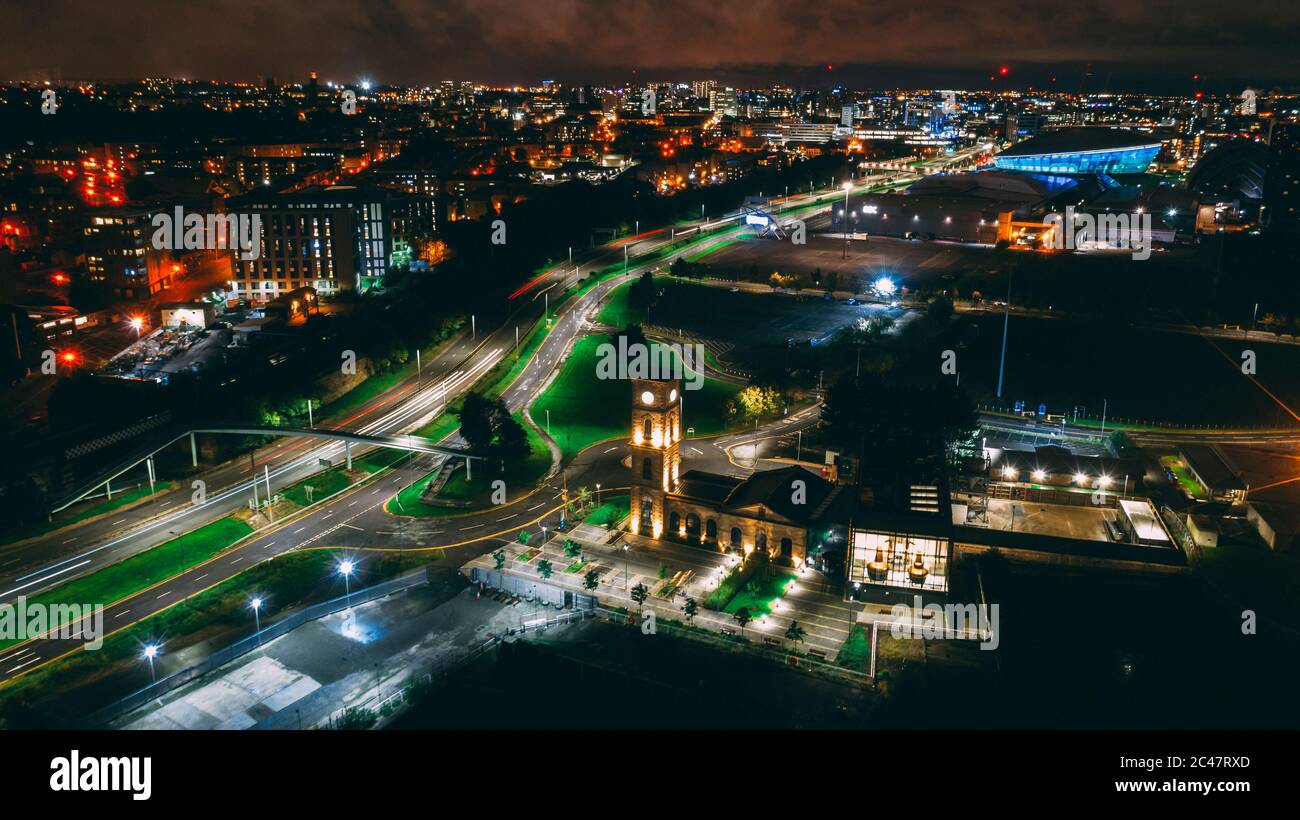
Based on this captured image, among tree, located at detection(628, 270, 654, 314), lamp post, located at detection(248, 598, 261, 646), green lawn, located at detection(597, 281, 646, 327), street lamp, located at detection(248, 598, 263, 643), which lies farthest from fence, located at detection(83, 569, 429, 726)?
tree, located at detection(628, 270, 654, 314)

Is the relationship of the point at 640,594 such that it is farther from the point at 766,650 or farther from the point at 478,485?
the point at 478,485

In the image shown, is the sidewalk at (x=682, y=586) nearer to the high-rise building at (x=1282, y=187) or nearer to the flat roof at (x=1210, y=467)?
the flat roof at (x=1210, y=467)

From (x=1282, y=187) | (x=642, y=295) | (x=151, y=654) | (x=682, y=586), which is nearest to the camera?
(x=151, y=654)

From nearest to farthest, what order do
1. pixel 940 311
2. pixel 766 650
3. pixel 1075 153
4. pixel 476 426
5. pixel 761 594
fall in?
pixel 766 650, pixel 761 594, pixel 476 426, pixel 940 311, pixel 1075 153

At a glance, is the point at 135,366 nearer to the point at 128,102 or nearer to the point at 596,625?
Answer: the point at 596,625

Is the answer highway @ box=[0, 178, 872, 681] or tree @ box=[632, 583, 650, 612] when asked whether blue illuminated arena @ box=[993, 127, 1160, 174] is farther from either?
tree @ box=[632, 583, 650, 612]

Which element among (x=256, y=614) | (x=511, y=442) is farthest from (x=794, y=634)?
(x=511, y=442)
